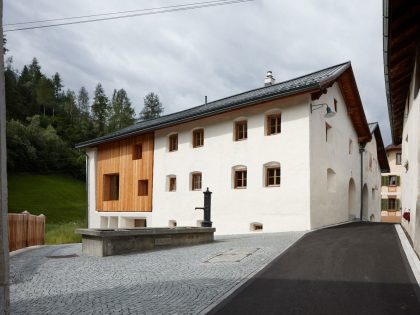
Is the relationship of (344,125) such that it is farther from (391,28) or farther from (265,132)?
(391,28)

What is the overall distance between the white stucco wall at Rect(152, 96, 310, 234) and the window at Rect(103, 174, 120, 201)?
572cm

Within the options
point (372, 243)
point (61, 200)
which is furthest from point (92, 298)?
point (61, 200)

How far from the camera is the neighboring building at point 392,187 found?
145 feet

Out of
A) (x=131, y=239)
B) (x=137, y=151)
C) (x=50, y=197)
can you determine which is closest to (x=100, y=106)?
(x=50, y=197)

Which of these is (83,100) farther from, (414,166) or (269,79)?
(414,166)

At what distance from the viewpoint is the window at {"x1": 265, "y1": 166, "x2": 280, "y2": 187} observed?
54.5 ft

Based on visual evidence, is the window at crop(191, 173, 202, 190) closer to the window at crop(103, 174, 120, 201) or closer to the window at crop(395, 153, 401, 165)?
the window at crop(103, 174, 120, 201)

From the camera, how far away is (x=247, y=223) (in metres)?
17.1

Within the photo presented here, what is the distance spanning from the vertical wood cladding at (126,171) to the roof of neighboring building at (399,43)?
1383cm

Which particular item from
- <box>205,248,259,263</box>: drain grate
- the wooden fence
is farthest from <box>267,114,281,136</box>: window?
the wooden fence

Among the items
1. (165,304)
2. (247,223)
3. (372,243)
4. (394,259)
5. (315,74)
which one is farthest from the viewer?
(315,74)

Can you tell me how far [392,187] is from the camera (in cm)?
4534

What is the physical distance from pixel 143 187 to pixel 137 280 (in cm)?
1676

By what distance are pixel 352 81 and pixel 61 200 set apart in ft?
134
